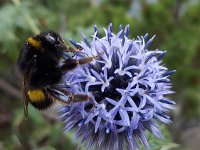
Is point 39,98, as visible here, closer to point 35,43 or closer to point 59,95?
point 59,95

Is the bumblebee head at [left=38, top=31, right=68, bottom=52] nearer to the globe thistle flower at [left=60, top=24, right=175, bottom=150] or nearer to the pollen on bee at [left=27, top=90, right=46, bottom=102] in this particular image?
the globe thistle flower at [left=60, top=24, right=175, bottom=150]

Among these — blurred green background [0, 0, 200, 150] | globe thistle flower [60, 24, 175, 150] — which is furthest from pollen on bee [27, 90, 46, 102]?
blurred green background [0, 0, 200, 150]

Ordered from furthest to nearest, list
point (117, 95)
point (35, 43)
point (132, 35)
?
point (132, 35), point (117, 95), point (35, 43)

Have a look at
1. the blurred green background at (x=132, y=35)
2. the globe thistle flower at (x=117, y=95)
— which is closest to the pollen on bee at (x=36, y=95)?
the globe thistle flower at (x=117, y=95)

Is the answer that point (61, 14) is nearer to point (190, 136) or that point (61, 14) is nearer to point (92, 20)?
point (92, 20)

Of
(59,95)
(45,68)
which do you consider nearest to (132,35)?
(59,95)
